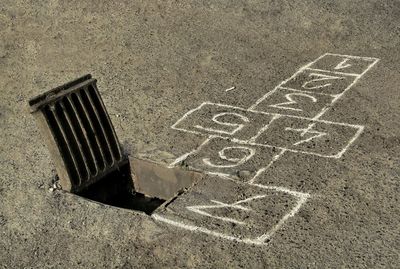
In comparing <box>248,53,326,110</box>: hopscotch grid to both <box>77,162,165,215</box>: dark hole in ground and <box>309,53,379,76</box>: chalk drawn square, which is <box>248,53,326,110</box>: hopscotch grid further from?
<box>77,162,165,215</box>: dark hole in ground

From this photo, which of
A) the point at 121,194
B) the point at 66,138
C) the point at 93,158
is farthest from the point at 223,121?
the point at 66,138

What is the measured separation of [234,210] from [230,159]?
1028 millimetres

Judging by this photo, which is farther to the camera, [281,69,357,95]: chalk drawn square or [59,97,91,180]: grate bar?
[281,69,357,95]: chalk drawn square

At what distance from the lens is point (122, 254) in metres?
6.25

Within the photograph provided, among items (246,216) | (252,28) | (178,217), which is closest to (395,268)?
(246,216)

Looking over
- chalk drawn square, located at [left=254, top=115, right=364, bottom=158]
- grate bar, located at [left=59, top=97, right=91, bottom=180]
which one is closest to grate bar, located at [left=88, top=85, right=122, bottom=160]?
grate bar, located at [left=59, top=97, right=91, bottom=180]

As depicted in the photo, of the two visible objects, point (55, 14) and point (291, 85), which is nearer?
point (291, 85)

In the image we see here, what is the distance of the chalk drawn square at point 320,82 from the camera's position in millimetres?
9438

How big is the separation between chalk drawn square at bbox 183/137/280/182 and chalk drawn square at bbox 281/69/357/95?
1887 millimetres

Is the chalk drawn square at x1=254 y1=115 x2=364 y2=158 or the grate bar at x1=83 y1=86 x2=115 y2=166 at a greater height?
the grate bar at x1=83 y1=86 x2=115 y2=166

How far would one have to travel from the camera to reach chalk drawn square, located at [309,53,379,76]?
10.0 metres

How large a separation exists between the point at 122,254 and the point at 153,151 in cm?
190

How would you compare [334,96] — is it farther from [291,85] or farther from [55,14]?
[55,14]

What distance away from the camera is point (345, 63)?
1027 centimetres
